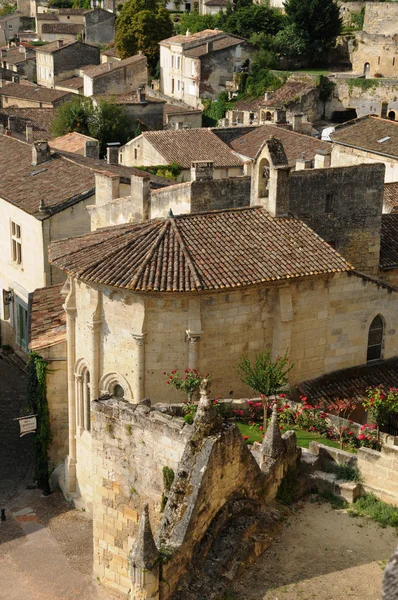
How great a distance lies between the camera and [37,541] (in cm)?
2491

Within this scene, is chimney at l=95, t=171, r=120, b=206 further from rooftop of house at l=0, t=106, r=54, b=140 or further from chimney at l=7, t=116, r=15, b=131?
rooftop of house at l=0, t=106, r=54, b=140

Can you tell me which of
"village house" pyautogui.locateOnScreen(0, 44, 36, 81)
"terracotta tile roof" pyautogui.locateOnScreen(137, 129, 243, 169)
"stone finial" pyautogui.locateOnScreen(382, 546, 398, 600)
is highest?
"stone finial" pyautogui.locateOnScreen(382, 546, 398, 600)

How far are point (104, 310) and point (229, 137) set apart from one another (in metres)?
36.4

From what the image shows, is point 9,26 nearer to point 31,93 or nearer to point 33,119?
point 31,93

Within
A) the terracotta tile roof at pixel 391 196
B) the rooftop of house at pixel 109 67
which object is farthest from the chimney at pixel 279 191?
the rooftop of house at pixel 109 67

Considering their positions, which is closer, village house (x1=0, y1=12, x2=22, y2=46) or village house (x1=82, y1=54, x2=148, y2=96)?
village house (x1=82, y1=54, x2=148, y2=96)

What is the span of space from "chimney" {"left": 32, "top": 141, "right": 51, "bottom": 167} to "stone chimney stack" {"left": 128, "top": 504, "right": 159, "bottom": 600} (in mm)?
26416

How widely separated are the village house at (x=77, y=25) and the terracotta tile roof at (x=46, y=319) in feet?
287

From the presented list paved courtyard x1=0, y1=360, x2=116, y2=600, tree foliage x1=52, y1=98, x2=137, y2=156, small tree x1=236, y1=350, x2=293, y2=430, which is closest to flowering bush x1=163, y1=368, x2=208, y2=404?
small tree x1=236, y1=350, x2=293, y2=430

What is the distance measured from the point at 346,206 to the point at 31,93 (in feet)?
198

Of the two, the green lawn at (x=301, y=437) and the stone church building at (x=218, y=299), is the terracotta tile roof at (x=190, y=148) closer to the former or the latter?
the stone church building at (x=218, y=299)

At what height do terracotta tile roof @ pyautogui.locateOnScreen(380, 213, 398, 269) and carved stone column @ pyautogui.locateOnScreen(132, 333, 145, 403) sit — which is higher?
terracotta tile roof @ pyautogui.locateOnScreen(380, 213, 398, 269)

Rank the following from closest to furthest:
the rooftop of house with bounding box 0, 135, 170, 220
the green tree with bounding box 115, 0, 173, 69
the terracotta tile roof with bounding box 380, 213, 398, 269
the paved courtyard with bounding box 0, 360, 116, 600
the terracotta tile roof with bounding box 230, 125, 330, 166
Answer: the paved courtyard with bounding box 0, 360, 116, 600 → the terracotta tile roof with bounding box 380, 213, 398, 269 → the rooftop of house with bounding box 0, 135, 170, 220 → the terracotta tile roof with bounding box 230, 125, 330, 166 → the green tree with bounding box 115, 0, 173, 69

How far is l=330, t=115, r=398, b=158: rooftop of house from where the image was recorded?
4709 centimetres
